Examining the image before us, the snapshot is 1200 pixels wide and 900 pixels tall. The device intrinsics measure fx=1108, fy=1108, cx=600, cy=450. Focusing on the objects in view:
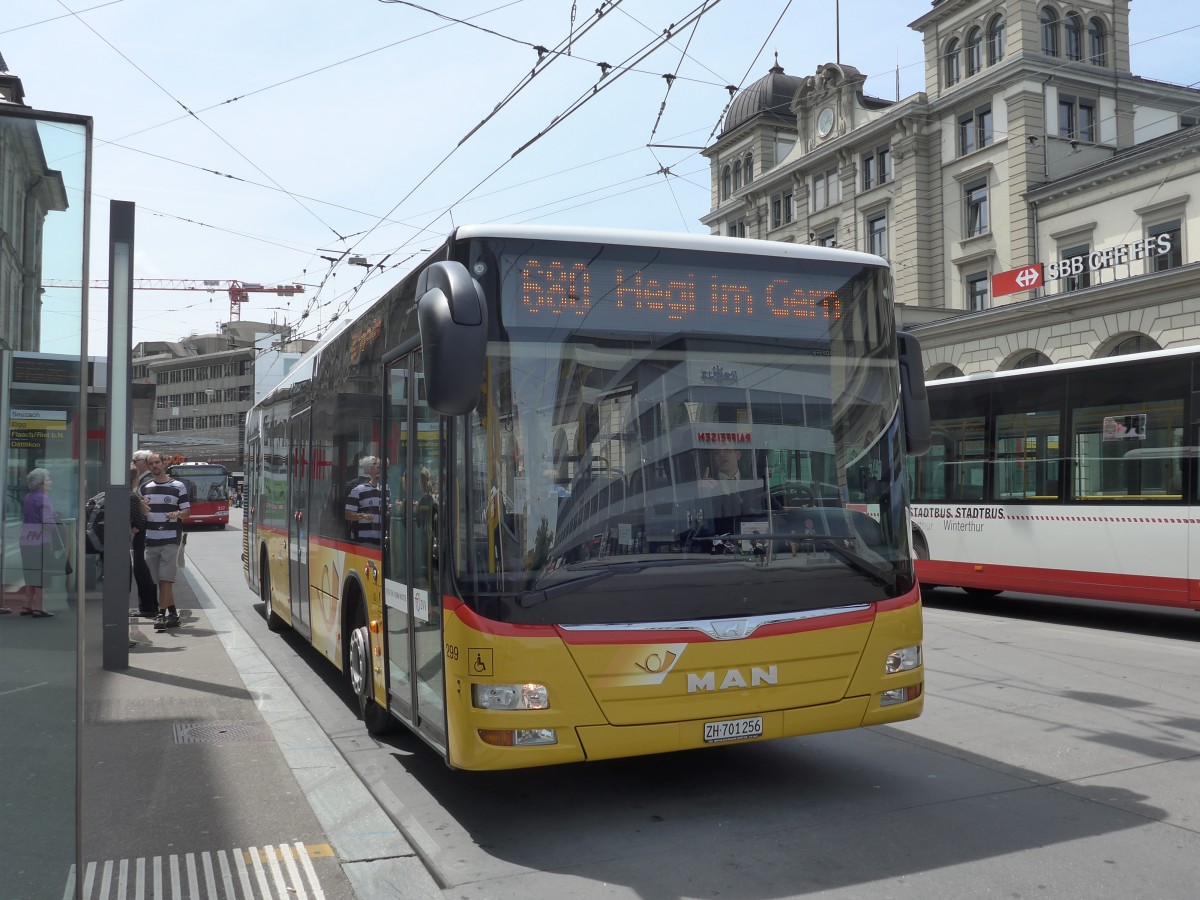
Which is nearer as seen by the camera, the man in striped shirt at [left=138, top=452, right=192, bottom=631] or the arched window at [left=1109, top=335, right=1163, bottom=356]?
the man in striped shirt at [left=138, top=452, right=192, bottom=631]

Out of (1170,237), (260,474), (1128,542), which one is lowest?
(1128,542)

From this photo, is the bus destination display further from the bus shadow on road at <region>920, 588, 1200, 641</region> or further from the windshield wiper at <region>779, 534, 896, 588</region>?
the bus shadow on road at <region>920, 588, 1200, 641</region>

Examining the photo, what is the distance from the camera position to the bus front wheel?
6941 millimetres

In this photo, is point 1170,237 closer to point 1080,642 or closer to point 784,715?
point 1080,642

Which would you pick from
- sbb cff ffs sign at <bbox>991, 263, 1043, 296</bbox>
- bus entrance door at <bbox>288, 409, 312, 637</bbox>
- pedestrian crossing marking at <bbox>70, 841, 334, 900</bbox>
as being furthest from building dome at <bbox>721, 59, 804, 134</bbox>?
pedestrian crossing marking at <bbox>70, 841, 334, 900</bbox>

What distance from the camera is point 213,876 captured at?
181 inches

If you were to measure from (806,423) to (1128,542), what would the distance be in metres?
7.92

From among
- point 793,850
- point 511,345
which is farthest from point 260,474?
point 793,850

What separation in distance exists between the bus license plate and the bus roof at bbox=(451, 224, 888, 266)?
7.34 feet

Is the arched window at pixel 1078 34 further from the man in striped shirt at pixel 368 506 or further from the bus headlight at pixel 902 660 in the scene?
the bus headlight at pixel 902 660

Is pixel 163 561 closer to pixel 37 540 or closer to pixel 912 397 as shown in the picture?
pixel 37 540

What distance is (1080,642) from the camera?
36.3 feet

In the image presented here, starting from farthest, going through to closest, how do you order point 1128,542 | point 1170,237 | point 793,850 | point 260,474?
point 1170,237 → point 260,474 → point 1128,542 → point 793,850

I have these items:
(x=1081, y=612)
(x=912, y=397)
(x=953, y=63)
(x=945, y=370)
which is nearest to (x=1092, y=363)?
(x=1081, y=612)
